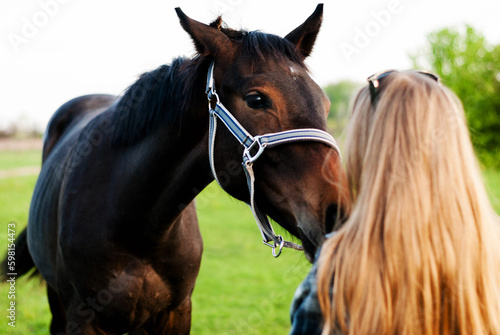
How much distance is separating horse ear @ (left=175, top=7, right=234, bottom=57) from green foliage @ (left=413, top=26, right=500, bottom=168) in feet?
79.2

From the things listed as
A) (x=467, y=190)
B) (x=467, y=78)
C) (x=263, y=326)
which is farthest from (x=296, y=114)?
(x=467, y=78)

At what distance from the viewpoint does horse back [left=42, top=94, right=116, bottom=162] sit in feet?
13.5

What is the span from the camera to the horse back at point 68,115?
412 cm

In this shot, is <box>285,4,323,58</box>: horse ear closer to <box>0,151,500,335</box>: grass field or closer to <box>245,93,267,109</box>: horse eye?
<box>245,93,267,109</box>: horse eye

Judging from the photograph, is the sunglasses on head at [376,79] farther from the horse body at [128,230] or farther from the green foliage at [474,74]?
the green foliage at [474,74]

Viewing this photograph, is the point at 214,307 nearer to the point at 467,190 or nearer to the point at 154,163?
the point at 154,163

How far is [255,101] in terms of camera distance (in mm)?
1941

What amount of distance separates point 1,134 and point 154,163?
51.6 metres

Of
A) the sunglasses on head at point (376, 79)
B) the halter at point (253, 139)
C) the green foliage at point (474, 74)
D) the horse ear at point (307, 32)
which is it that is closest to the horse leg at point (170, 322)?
the halter at point (253, 139)

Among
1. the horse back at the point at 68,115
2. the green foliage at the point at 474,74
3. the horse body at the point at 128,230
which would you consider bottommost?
the green foliage at the point at 474,74

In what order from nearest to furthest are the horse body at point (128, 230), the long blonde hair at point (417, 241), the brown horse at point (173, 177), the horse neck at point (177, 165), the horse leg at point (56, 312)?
the long blonde hair at point (417, 241) < the brown horse at point (173, 177) < the horse neck at point (177, 165) < the horse body at point (128, 230) < the horse leg at point (56, 312)

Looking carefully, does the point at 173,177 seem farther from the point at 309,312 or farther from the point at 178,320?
the point at 309,312

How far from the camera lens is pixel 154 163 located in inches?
94.0

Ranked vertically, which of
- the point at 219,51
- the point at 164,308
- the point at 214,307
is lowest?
the point at 214,307
